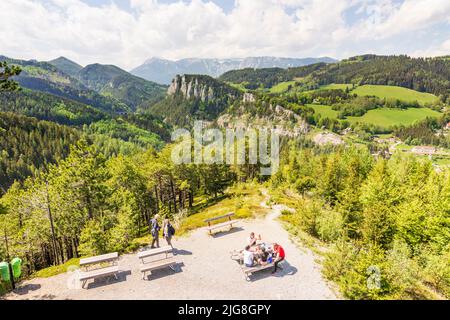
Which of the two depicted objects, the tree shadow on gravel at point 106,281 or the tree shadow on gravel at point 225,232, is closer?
the tree shadow on gravel at point 106,281

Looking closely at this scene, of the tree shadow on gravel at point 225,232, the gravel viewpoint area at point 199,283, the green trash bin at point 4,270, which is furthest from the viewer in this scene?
the tree shadow on gravel at point 225,232

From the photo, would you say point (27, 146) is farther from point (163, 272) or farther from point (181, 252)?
point (163, 272)

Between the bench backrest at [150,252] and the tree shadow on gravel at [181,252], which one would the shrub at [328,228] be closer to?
the tree shadow on gravel at [181,252]

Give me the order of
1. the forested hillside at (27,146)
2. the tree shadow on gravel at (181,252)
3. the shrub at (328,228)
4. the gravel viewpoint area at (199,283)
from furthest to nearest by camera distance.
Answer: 1. the forested hillside at (27,146)
2. the shrub at (328,228)
3. the tree shadow on gravel at (181,252)
4. the gravel viewpoint area at (199,283)

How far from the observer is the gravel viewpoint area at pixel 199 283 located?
14828mm

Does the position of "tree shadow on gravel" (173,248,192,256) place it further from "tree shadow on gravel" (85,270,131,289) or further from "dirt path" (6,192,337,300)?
"tree shadow on gravel" (85,270,131,289)

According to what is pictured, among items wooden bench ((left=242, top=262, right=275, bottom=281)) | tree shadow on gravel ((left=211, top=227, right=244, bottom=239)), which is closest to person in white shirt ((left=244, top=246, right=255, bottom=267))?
wooden bench ((left=242, top=262, right=275, bottom=281))

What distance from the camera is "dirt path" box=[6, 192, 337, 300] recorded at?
14.8 meters

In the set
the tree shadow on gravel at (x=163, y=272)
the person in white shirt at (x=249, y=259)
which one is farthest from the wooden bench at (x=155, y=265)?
the person in white shirt at (x=249, y=259)

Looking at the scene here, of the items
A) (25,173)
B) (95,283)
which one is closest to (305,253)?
(95,283)

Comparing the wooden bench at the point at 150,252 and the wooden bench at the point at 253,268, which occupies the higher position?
the wooden bench at the point at 150,252

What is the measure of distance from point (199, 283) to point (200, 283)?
6 cm

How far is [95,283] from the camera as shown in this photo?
1619cm

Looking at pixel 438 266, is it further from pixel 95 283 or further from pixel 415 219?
pixel 95 283
